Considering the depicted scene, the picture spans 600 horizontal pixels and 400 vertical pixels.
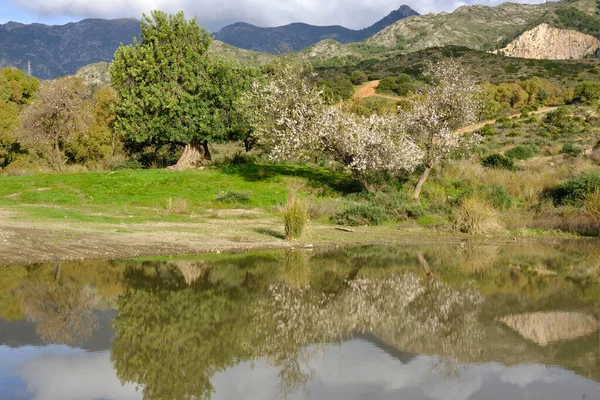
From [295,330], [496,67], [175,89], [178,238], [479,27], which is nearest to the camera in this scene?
[295,330]

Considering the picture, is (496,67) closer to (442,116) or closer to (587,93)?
(587,93)

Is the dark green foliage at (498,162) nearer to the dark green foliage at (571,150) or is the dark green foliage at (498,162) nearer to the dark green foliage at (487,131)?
the dark green foliage at (571,150)

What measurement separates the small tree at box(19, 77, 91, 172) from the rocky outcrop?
11795cm

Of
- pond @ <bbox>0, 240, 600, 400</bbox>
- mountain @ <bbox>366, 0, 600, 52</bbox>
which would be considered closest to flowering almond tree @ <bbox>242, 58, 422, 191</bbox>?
pond @ <bbox>0, 240, 600, 400</bbox>

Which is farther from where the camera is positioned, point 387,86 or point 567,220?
point 387,86

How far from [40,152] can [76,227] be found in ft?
96.9

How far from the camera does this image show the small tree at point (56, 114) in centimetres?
4075

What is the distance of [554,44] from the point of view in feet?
472

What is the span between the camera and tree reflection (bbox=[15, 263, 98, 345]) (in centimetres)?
1059

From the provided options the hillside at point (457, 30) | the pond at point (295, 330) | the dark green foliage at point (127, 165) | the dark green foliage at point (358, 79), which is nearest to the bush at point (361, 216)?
the pond at point (295, 330)

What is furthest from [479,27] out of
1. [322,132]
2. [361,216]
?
[361,216]

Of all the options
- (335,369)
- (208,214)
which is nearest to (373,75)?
(208,214)

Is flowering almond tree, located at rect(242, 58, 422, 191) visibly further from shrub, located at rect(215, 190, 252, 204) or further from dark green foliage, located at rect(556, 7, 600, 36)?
dark green foliage, located at rect(556, 7, 600, 36)

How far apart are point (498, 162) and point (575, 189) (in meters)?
8.95
